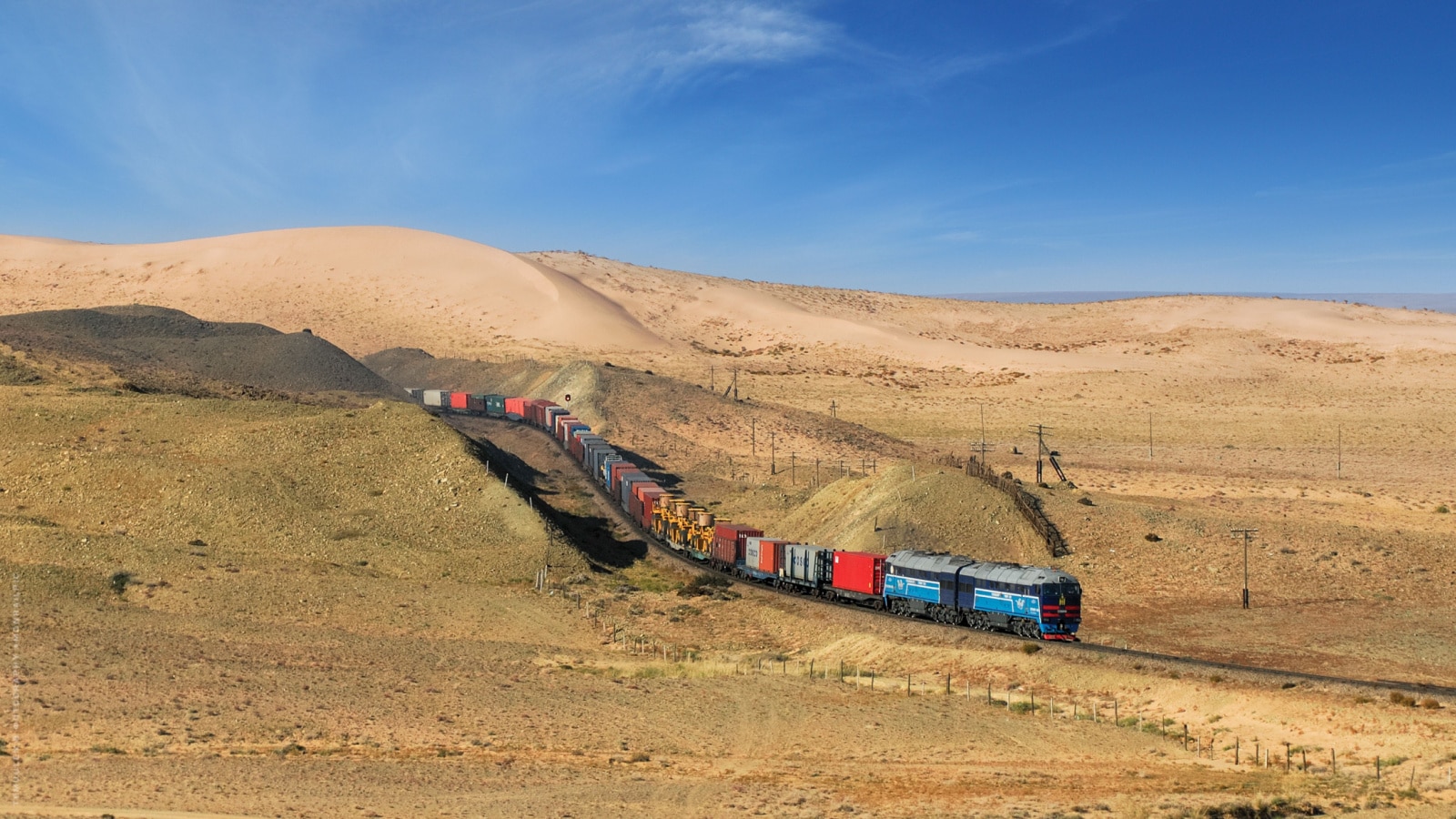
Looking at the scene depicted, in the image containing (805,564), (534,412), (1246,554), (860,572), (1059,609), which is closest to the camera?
(1059,609)

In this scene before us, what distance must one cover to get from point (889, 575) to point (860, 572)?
177 centimetres

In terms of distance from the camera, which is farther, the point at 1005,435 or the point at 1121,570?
the point at 1005,435

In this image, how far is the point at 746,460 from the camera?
109 metres

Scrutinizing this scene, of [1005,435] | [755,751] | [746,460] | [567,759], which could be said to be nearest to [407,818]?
[567,759]

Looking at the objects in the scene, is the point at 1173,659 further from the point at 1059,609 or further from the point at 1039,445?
the point at 1039,445

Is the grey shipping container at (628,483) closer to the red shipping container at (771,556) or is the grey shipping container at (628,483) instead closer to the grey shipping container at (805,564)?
the red shipping container at (771,556)

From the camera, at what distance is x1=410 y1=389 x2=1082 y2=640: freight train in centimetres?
4528

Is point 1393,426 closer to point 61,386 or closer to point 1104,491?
point 1104,491

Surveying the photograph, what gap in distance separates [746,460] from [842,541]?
142 ft

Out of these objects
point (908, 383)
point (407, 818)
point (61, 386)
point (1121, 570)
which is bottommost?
point (407, 818)

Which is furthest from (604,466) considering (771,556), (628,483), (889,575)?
(889,575)

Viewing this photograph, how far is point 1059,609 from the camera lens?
148 feet

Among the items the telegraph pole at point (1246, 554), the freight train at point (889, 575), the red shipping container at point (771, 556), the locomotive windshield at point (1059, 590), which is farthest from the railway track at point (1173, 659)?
the telegraph pole at point (1246, 554)

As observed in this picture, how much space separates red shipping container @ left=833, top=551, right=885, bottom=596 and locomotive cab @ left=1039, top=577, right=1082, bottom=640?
8532 millimetres
